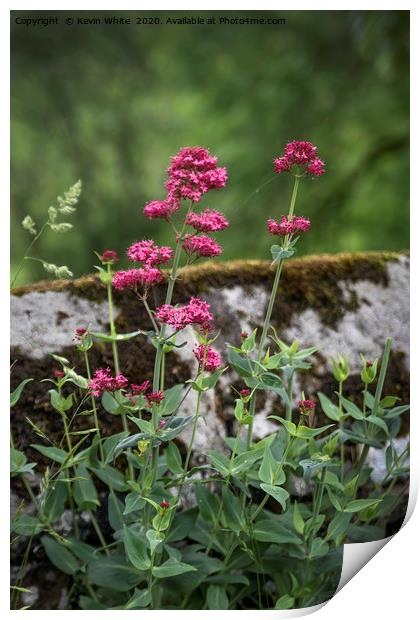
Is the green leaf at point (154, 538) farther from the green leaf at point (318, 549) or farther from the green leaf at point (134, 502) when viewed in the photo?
the green leaf at point (318, 549)

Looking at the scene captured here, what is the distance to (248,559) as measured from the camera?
4.08 feet

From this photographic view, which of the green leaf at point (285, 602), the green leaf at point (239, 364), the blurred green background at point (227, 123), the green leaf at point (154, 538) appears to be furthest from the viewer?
the blurred green background at point (227, 123)

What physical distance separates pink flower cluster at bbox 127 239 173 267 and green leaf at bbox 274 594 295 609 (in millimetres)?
566

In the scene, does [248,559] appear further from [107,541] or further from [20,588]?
[20,588]

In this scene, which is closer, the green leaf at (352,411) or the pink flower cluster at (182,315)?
the pink flower cluster at (182,315)

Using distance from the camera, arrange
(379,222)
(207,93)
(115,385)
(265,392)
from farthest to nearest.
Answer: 1. (207,93)
2. (379,222)
3. (265,392)
4. (115,385)

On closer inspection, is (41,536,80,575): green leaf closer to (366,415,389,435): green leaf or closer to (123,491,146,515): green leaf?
(123,491,146,515): green leaf

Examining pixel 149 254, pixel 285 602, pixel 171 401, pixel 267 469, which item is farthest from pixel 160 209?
pixel 285 602

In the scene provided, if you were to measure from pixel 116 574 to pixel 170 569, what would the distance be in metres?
0.12

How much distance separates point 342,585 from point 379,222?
36.6 inches

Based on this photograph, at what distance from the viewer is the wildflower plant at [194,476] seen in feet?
3.65

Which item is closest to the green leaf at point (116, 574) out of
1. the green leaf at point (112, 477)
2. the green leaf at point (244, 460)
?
the green leaf at point (112, 477)

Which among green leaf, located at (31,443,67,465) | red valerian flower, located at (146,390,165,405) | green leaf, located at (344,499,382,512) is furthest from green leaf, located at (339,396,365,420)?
green leaf, located at (31,443,67,465)
